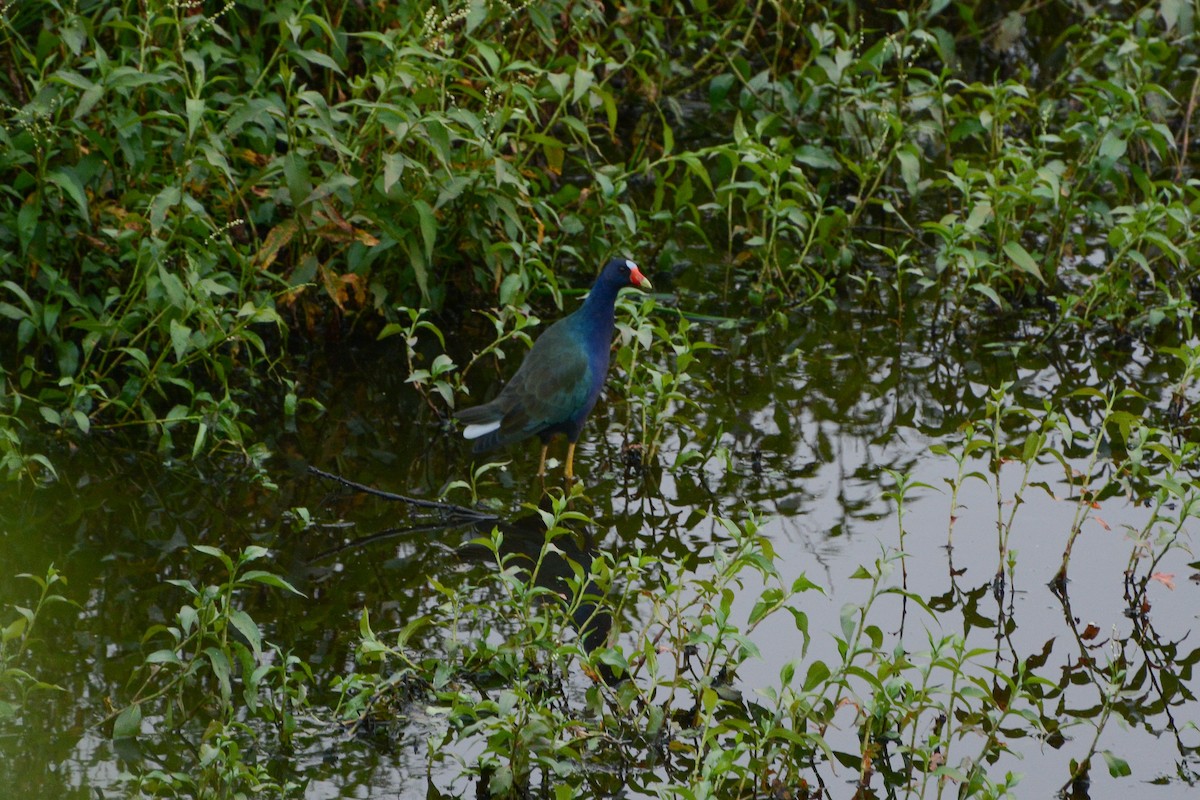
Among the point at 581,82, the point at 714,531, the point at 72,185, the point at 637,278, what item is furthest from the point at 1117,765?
the point at 72,185

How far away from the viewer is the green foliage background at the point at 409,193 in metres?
5.22

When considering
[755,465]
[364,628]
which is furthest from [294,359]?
[364,628]

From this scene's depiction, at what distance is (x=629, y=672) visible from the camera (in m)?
3.76

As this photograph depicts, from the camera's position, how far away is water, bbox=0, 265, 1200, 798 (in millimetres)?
3936

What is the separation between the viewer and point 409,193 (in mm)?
5730

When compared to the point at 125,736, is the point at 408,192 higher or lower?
higher

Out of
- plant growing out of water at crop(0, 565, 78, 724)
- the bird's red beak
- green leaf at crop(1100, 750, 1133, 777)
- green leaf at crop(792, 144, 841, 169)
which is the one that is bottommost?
plant growing out of water at crop(0, 565, 78, 724)

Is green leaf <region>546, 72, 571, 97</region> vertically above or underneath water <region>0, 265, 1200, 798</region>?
above

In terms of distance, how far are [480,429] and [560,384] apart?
0.32 meters

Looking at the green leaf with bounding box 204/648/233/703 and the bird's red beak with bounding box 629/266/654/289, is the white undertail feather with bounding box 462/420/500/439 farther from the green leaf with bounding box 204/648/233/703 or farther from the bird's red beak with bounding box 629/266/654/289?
the green leaf with bounding box 204/648/233/703

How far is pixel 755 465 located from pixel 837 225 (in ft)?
5.48

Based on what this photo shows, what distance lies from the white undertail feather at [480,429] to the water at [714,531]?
21cm

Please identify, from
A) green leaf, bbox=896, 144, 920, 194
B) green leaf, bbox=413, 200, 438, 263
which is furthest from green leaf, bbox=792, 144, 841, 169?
green leaf, bbox=413, 200, 438, 263

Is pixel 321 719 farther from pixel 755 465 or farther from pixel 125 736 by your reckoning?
pixel 755 465
